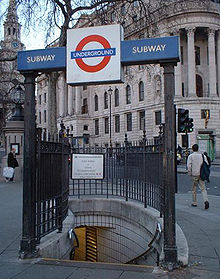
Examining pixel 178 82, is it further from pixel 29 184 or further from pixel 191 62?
pixel 29 184

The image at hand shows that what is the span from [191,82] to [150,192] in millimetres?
41371

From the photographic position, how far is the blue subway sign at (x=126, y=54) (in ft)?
15.7

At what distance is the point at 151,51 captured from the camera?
15.9 ft

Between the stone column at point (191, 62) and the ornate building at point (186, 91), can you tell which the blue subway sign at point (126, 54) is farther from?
the stone column at point (191, 62)

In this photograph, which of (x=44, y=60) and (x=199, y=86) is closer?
(x=44, y=60)

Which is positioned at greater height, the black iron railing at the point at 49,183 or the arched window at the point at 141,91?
the arched window at the point at 141,91

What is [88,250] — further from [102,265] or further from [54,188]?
[102,265]

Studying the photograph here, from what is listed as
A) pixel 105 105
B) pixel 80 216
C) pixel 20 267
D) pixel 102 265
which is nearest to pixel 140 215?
pixel 80 216

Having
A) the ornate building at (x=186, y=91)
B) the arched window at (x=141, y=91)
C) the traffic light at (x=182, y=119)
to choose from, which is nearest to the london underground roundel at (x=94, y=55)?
the traffic light at (x=182, y=119)

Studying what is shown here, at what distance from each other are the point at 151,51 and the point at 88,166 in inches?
187

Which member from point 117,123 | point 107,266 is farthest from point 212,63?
Result: point 107,266

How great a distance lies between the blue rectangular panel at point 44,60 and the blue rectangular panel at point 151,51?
969mm

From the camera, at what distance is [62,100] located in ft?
244

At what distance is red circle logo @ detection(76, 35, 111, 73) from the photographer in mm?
4969
